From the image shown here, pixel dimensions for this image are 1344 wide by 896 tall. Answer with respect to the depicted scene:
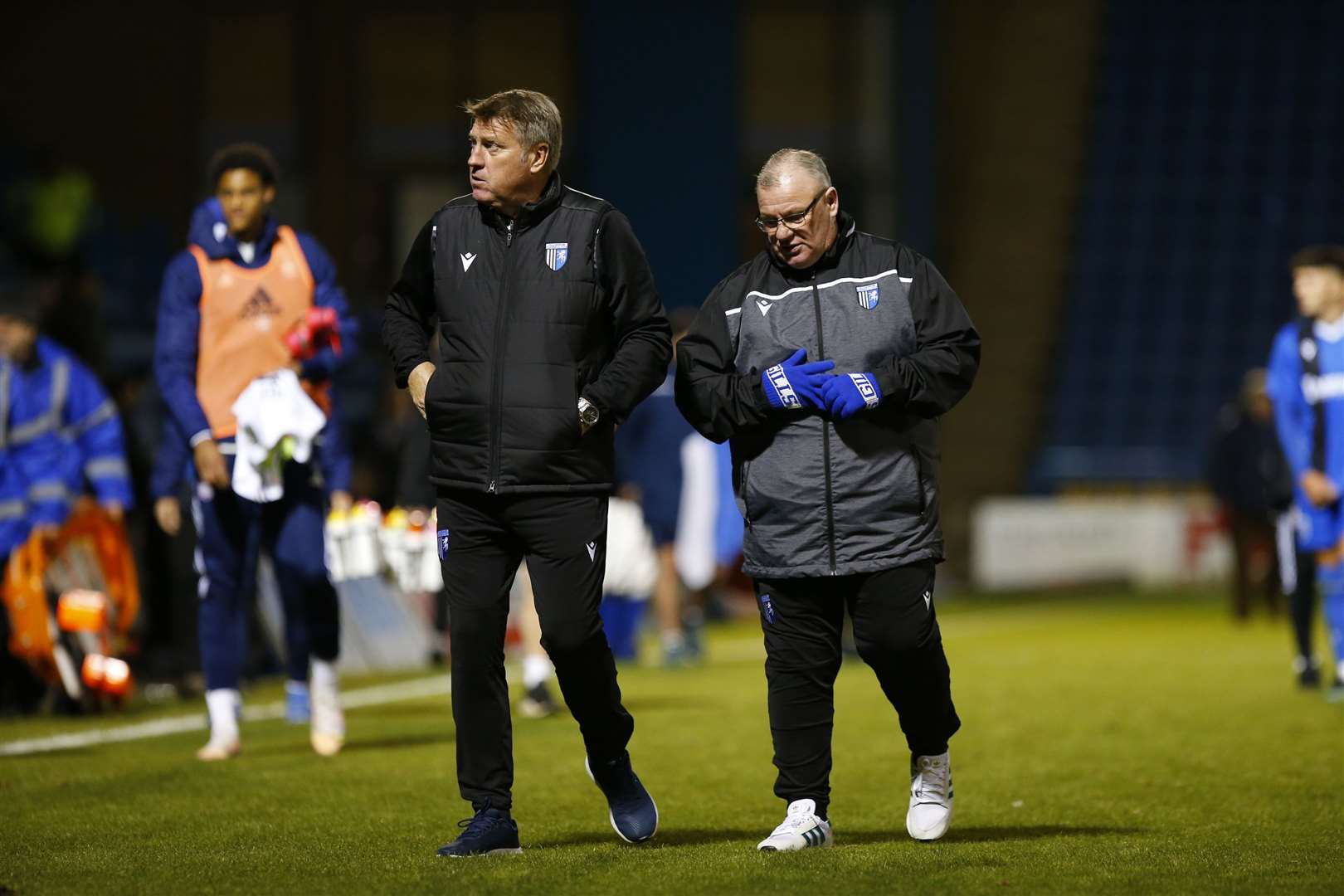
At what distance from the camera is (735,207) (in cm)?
2536

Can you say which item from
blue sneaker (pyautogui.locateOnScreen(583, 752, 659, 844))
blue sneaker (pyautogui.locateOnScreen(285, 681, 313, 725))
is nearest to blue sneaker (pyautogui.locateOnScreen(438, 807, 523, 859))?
blue sneaker (pyautogui.locateOnScreen(583, 752, 659, 844))

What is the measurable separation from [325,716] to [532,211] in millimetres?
3123

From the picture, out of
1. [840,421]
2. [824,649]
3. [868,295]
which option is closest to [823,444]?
[840,421]

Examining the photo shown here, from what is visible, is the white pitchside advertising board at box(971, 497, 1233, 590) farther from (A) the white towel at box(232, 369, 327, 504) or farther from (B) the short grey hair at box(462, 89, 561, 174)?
(B) the short grey hair at box(462, 89, 561, 174)

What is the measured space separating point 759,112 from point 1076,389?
528 centimetres

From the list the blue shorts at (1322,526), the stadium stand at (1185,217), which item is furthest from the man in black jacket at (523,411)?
the stadium stand at (1185,217)

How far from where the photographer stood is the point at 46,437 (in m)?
10.0

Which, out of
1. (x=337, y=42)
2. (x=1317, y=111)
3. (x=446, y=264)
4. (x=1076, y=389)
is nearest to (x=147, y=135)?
(x=337, y=42)

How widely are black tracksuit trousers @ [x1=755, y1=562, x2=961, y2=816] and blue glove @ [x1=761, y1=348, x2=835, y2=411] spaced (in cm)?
50

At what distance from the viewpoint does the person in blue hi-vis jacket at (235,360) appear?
25.2 feet

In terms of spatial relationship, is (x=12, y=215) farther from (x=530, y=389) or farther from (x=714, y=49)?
(x=530, y=389)

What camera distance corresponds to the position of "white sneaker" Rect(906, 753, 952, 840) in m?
5.85

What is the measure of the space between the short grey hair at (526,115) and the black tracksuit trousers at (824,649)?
1362mm

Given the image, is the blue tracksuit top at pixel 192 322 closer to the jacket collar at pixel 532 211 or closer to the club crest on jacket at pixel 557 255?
the jacket collar at pixel 532 211
